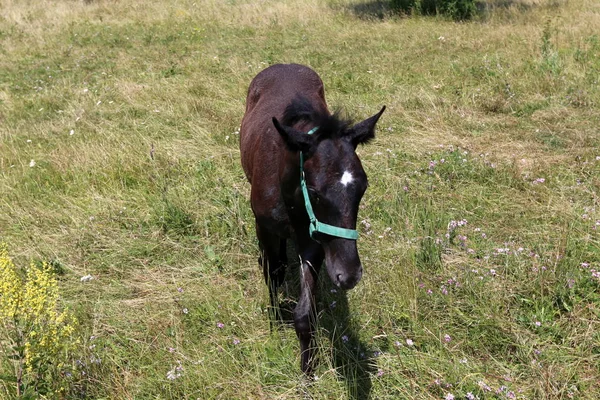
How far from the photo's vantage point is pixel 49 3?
18578mm

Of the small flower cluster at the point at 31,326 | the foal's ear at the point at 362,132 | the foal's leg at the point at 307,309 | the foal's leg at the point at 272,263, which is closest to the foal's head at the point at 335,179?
the foal's ear at the point at 362,132

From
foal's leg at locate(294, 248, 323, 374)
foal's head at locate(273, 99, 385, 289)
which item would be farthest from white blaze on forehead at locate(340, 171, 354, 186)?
foal's leg at locate(294, 248, 323, 374)

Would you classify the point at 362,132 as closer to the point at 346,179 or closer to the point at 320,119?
the point at 320,119

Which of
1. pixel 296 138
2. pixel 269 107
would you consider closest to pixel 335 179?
pixel 296 138

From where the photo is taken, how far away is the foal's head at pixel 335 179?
2426 mm

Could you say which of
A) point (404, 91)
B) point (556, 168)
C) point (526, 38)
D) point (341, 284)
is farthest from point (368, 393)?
point (526, 38)

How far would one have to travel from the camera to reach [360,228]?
Result: 14.7 ft

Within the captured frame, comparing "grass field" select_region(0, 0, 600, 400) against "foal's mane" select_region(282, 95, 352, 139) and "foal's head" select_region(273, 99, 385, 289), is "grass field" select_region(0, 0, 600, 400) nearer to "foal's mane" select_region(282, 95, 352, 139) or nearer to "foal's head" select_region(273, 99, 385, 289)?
"foal's head" select_region(273, 99, 385, 289)

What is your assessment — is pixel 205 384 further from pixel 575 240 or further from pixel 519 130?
pixel 519 130

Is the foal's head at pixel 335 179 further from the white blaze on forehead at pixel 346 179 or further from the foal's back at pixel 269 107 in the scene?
the foal's back at pixel 269 107

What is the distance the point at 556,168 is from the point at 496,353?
127 inches

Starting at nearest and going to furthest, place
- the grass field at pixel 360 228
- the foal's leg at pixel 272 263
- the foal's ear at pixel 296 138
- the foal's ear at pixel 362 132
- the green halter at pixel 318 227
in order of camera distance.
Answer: the green halter at pixel 318 227 → the foal's ear at pixel 296 138 → the foal's ear at pixel 362 132 → the grass field at pixel 360 228 → the foal's leg at pixel 272 263

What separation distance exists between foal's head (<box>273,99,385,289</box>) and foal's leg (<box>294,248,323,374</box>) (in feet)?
1.48

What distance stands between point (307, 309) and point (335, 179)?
0.92 metres
